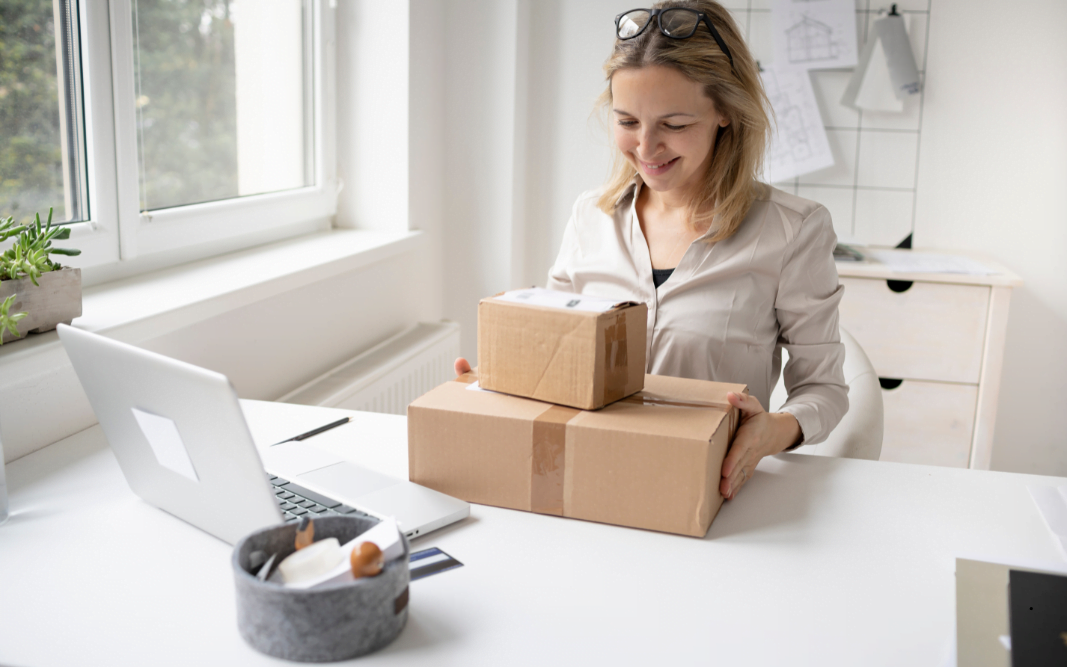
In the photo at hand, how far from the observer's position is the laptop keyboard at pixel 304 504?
3.12 ft

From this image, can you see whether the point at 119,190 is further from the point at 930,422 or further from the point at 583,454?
the point at 930,422

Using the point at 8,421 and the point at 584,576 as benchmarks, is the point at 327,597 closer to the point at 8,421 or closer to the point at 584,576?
the point at 584,576

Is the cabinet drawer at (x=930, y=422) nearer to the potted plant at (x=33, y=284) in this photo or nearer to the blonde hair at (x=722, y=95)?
the blonde hair at (x=722, y=95)

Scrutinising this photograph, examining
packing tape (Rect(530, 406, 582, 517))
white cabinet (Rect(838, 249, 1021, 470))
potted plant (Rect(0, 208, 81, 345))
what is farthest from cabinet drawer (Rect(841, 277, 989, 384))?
potted plant (Rect(0, 208, 81, 345))

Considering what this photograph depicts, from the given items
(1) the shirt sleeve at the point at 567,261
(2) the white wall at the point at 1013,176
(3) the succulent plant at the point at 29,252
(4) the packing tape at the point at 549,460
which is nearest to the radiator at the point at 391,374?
(1) the shirt sleeve at the point at 567,261

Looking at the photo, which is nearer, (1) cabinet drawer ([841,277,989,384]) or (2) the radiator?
(2) the radiator

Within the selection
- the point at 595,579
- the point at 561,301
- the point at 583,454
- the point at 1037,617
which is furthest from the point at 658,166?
the point at 1037,617

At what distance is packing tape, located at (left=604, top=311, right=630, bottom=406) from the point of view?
986mm

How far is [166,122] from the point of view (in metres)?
1.77

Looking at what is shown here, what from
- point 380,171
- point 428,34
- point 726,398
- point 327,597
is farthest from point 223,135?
point 327,597

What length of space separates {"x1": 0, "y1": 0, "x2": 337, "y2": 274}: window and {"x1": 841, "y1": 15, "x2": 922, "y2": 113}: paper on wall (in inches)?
63.1

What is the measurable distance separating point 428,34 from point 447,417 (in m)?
1.78

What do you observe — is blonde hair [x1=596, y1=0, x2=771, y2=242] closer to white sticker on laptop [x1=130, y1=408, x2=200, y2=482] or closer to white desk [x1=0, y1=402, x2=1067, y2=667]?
white desk [x1=0, y1=402, x2=1067, y2=667]

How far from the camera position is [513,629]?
0.76 metres
